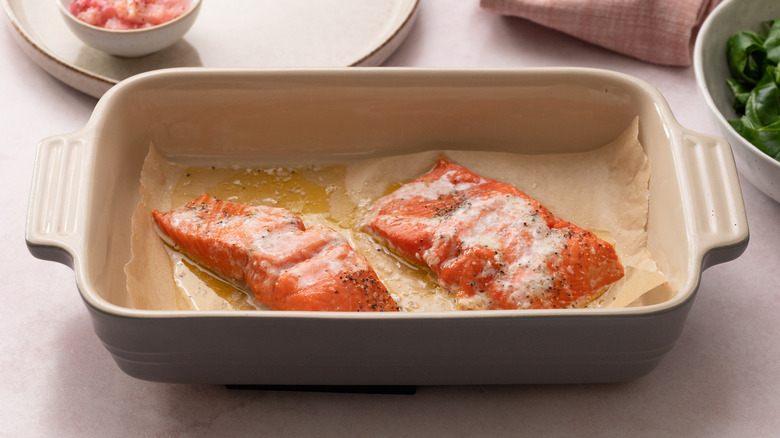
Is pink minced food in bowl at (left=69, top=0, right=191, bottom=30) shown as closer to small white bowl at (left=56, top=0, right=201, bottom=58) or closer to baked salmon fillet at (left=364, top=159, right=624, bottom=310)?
small white bowl at (left=56, top=0, right=201, bottom=58)

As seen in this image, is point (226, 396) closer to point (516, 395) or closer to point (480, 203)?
point (516, 395)

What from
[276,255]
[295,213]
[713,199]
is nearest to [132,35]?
[295,213]

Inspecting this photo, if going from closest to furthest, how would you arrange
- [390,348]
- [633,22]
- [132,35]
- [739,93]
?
1. [390,348]
2. [739,93]
3. [132,35]
4. [633,22]

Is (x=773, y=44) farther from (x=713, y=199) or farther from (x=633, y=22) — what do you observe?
(x=713, y=199)

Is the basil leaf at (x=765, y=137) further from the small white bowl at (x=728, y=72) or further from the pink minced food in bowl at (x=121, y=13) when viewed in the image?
the pink minced food in bowl at (x=121, y=13)

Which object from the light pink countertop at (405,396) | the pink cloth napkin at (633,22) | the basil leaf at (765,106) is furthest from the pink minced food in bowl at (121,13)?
the basil leaf at (765,106)

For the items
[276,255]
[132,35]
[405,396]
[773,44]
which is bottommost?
[405,396]

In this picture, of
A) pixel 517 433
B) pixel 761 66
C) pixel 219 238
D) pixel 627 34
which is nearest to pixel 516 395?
pixel 517 433
